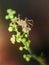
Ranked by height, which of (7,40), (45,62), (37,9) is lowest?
(45,62)

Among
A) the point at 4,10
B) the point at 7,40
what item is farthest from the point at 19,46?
the point at 4,10

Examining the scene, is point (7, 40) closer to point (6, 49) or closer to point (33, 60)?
point (6, 49)

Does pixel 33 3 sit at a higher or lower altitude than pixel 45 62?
higher

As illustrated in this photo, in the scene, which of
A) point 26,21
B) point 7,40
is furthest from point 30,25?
point 7,40

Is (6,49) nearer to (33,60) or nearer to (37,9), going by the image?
(33,60)

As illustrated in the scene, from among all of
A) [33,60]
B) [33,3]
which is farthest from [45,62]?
[33,3]

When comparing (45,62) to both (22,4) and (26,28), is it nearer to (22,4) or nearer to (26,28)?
(26,28)

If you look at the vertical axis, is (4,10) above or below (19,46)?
above
